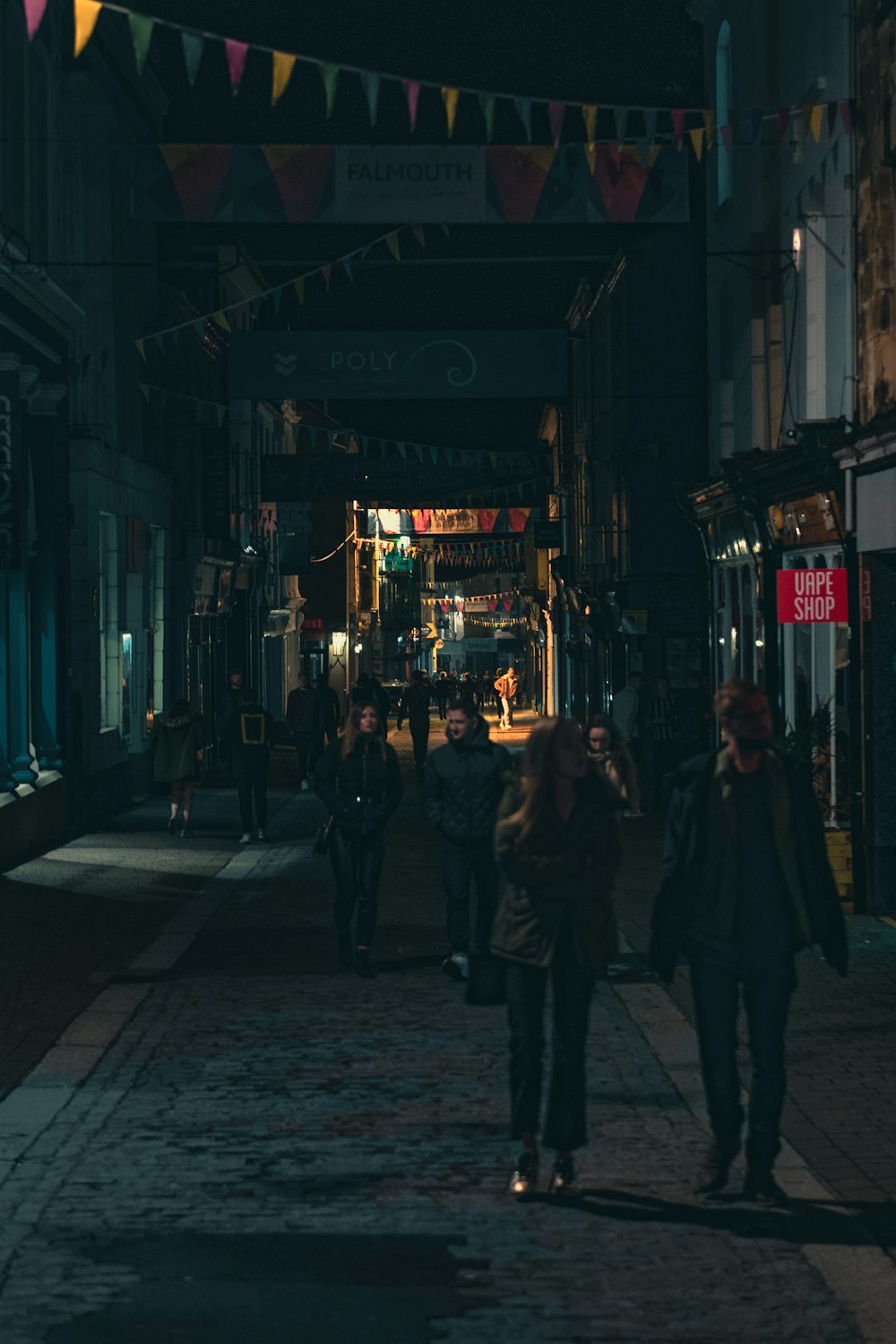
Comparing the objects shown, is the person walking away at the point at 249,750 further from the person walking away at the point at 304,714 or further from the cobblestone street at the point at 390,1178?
the cobblestone street at the point at 390,1178

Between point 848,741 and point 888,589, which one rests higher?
point 888,589

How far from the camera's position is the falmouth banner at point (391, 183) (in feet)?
101

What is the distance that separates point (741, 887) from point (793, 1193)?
1112 millimetres

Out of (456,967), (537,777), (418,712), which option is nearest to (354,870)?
(456,967)

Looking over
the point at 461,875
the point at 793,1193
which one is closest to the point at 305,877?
the point at 461,875

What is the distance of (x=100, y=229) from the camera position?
1080 inches

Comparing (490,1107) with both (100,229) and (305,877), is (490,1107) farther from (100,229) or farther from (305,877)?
(100,229)

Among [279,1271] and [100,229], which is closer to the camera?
[279,1271]

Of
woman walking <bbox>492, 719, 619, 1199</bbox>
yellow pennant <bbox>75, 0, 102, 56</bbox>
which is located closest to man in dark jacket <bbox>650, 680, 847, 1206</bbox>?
woman walking <bbox>492, 719, 619, 1199</bbox>

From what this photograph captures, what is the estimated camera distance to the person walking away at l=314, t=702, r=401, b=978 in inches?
478

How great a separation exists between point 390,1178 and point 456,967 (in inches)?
191

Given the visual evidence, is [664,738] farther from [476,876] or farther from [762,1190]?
[762,1190]

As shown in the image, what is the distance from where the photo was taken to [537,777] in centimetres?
692

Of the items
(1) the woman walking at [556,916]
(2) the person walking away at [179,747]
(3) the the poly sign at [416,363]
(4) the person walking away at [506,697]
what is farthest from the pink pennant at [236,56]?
(4) the person walking away at [506,697]
